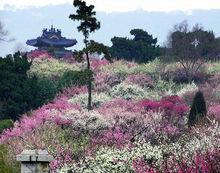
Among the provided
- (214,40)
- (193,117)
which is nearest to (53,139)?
(193,117)

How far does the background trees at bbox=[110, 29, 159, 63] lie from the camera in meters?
75.8

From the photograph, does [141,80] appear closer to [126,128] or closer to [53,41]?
[126,128]

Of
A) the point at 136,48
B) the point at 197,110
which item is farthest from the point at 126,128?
the point at 136,48

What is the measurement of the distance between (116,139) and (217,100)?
18.5 meters

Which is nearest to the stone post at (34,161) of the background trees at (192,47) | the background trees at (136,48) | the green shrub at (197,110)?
the green shrub at (197,110)

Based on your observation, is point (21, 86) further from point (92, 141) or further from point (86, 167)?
point (86, 167)

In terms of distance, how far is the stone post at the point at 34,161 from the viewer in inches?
432

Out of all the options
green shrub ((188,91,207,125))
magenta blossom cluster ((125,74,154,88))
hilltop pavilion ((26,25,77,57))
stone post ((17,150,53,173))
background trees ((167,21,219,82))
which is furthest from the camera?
hilltop pavilion ((26,25,77,57))

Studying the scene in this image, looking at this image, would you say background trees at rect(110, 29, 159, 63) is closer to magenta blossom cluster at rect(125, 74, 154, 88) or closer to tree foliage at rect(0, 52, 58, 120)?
magenta blossom cluster at rect(125, 74, 154, 88)

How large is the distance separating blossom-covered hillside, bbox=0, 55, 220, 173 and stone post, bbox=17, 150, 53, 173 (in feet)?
6.33

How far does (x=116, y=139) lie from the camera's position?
26.9 metres

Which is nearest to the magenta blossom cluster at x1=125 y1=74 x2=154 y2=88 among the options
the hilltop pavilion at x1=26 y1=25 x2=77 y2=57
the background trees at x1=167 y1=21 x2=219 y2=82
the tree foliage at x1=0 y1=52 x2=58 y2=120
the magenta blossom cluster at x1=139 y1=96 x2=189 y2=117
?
the background trees at x1=167 y1=21 x2=219 y2=82

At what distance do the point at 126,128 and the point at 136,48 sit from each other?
158ft

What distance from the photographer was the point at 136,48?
254 feet
